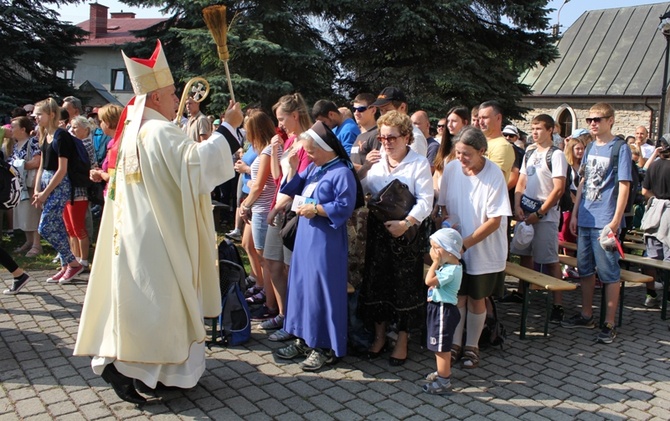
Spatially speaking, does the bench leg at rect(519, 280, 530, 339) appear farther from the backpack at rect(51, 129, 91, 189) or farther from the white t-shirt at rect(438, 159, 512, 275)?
the backpack at rect(51, 129, 91, 189)

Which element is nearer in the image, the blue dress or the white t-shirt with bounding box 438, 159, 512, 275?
the blue dress

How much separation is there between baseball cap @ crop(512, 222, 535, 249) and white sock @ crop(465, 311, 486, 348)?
1650mm

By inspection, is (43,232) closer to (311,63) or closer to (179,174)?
(179,174)

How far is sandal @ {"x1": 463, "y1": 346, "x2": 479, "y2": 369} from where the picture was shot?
4570 millimetres

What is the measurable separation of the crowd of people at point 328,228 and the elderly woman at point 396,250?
11mm

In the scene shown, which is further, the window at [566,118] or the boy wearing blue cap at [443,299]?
the window at [566,118]

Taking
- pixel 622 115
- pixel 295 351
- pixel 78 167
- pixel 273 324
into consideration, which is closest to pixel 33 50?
pixel 78 167

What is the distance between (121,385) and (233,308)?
129 centimetres

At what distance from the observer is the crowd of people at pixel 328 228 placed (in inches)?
143

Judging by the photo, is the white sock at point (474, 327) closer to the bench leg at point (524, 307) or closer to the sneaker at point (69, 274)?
the bench leg at point (524, 307)

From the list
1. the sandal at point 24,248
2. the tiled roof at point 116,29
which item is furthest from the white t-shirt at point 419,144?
the tiled roof at point 116,29

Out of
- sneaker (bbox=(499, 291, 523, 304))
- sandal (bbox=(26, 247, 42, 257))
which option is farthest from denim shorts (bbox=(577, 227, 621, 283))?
sandal (bbox=(26, 247, 42, 257))

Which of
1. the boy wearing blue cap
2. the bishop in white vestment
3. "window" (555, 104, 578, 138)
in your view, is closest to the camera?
the bishop in white vestment

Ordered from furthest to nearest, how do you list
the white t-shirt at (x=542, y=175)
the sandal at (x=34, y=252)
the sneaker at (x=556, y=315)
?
1. the sandal at (x=34, y=252)
2. the sneaker at (x=556, y=315)
3. the white t-shirt at (x=542, y=175)
